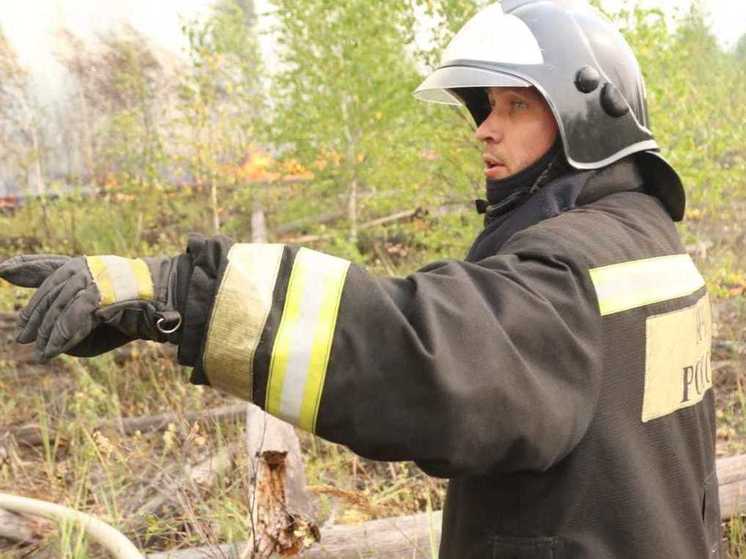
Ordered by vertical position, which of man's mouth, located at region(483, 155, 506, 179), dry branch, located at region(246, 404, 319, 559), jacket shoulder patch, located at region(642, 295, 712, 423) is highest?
man's mouth, located at region(483, 155, 506, 179)

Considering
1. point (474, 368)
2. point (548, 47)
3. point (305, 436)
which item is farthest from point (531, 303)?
point (305, 436)

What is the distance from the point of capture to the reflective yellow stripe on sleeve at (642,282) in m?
1.51

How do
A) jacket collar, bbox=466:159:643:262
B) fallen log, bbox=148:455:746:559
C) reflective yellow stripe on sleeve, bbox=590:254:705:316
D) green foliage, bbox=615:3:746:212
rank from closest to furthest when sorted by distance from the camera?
reflective yellow stripe on sleeve, bbox=590:254:705:316 → jacket collar, bbox=466:159:643:262 → fallen log, bbox=148:455:746:559 → green foliage, bbox=615:3:746:212

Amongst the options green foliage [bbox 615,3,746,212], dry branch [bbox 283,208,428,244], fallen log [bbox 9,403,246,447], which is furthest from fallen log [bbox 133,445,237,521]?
dry branch [bbox 283,208,428,244]

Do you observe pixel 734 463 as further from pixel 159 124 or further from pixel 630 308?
pixel 159 124

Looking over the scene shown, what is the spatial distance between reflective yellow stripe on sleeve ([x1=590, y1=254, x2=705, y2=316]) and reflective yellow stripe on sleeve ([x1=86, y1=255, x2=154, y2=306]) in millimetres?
805

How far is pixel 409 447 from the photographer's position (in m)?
1.32

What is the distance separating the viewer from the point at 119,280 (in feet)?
4.54

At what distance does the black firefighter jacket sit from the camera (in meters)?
1.29

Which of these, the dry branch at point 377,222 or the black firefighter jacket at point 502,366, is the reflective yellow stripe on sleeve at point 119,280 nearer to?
the black firefighter jacket at point 502,366

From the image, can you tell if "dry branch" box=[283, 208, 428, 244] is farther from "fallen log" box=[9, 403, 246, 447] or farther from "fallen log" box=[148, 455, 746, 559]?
"fallen log" box=[148, 455, 746, 559]

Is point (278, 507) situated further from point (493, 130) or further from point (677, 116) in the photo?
point (677, 116)

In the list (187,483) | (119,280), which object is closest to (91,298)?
(119,280)

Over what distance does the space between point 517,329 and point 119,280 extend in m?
0.68
